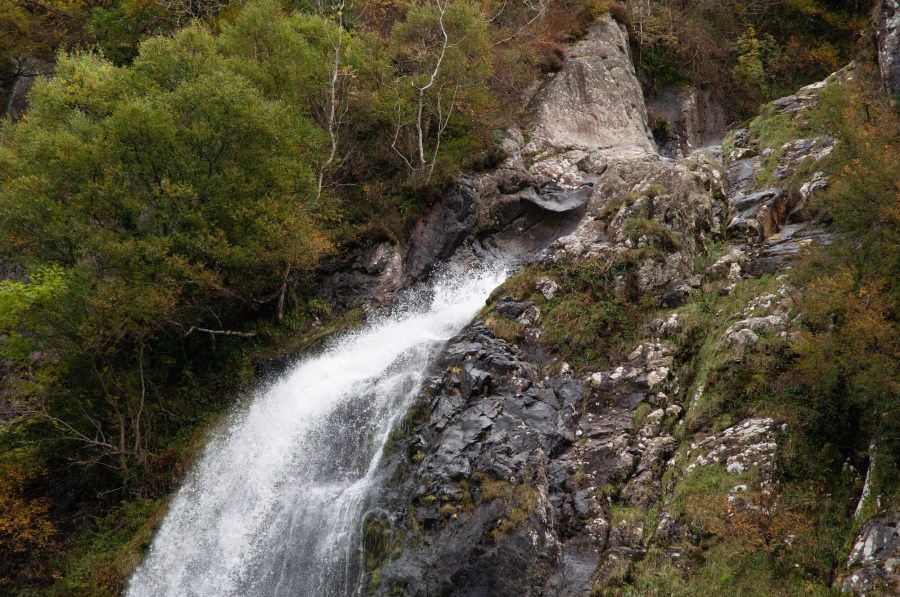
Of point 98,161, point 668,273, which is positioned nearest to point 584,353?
point 668,273

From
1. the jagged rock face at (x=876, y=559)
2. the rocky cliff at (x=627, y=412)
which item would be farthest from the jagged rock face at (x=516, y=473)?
the jagged rock face at (x=876, y=559)

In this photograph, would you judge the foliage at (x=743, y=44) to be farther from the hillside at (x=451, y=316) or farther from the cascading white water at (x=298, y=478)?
the cascading white water at (x=298, y=478)

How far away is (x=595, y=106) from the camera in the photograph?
2892cm

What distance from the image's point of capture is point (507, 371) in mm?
16219

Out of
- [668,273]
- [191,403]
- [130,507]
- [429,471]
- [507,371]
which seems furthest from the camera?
[191,403]

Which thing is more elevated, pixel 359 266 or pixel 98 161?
pixel 98 161

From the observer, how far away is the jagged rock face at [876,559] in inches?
362

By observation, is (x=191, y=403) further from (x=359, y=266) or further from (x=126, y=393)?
(x=359, y=266)

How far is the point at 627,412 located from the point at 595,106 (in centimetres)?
1827

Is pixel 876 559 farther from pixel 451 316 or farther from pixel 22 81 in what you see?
pixel 22 81

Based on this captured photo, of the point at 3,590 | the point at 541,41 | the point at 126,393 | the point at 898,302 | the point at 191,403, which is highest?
the point at 541,41

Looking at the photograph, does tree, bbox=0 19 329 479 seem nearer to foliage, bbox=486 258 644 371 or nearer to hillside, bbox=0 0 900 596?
hillside, bbox=0 0 900 596

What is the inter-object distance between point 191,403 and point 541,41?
22288 millimetres

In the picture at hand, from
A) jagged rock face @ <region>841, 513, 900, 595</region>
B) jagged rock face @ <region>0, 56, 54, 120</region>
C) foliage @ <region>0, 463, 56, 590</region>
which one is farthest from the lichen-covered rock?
jagged rock face @ <region>0, 56, 54, 120</region>
